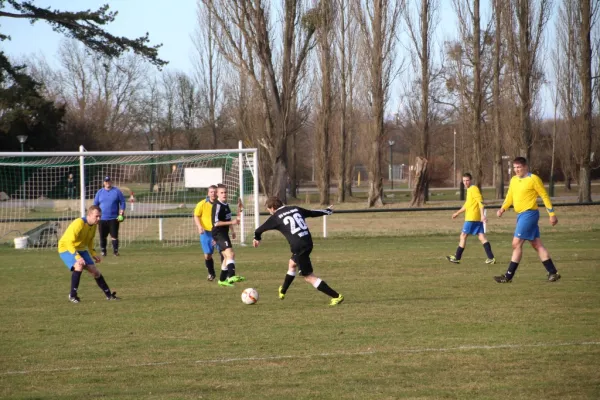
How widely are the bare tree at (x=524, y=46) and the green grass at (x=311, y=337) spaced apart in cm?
2268

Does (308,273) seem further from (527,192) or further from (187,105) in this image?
(187,105)

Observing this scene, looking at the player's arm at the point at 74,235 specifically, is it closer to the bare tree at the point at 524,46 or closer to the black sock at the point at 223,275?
the black sock at the point at 223,275

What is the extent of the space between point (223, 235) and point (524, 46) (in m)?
27.0

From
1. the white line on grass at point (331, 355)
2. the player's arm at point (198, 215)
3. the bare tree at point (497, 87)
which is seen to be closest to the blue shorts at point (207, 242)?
the player's arm at point (198, 215)

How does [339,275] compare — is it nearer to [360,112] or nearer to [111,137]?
[360,112]

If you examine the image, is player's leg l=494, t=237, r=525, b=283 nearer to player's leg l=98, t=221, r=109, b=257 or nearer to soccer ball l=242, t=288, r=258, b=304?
soccer ball l=242, t=288, r=258, b=304

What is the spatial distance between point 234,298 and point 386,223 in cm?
1973

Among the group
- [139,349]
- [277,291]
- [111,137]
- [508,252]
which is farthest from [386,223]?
[111,137]

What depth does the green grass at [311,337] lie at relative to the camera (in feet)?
21.6

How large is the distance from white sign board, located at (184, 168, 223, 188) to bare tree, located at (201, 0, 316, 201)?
8561 mm

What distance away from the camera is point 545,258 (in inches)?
497

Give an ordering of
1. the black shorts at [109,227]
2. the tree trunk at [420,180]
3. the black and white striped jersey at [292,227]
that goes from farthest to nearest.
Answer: the tree trunk at [420,180], the black shorts at [109,227], the black and white striped jersey at [292,227]

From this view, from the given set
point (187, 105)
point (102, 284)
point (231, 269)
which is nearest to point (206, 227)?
point (231, 269)

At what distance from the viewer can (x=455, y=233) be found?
82.8 feet
